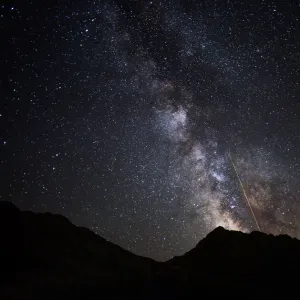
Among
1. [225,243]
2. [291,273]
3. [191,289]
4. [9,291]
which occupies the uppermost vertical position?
[225,243]

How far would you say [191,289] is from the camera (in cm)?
2216

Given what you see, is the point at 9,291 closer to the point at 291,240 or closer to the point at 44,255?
the point at 44,255

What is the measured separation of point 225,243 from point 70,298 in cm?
2326

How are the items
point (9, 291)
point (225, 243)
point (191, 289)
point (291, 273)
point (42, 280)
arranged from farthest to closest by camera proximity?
point (225, 243)
point (291, 273)
point (191, 289)
point (42, 280)
point (9, 291)

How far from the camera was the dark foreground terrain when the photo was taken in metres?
20.1

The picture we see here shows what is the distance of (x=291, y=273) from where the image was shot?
26.6 m

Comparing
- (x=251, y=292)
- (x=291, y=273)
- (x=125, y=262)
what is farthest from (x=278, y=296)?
(x=125, y=262)

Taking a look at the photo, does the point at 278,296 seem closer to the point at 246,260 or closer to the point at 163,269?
the point at 246,260

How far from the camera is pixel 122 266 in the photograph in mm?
28531

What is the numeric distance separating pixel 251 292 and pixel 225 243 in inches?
500

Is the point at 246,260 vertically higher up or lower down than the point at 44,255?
higher up

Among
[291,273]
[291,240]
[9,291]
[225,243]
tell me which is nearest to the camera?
[9,291]

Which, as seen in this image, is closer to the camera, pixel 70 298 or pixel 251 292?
pixel 70 298

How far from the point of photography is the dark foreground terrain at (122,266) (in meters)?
20.1
